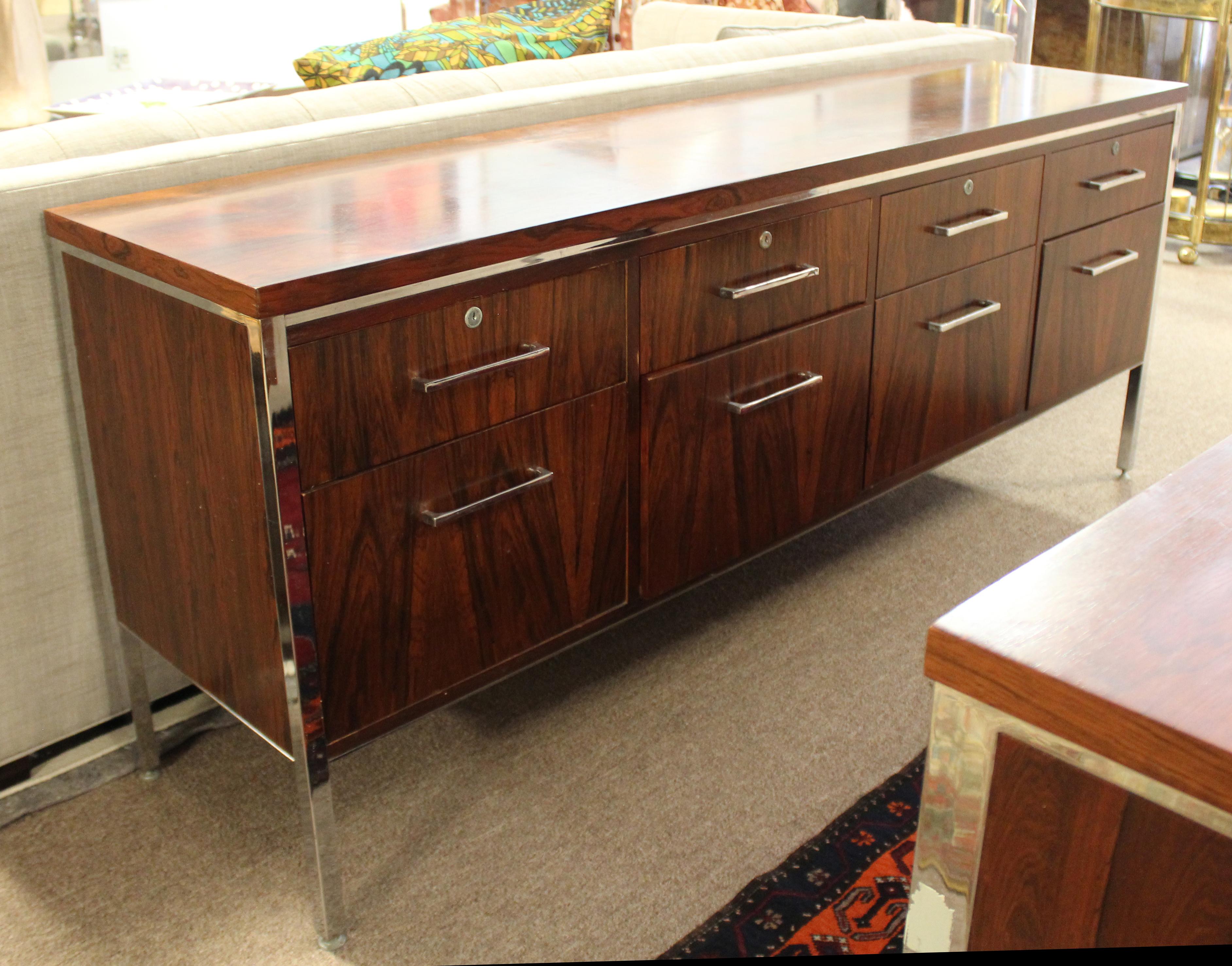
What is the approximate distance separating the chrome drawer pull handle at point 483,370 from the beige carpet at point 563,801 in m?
0.61

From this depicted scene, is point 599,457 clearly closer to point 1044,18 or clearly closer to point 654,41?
point 654,41

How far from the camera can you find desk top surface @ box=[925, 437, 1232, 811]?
1.91 ft

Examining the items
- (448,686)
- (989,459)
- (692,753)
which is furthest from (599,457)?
(989,459)

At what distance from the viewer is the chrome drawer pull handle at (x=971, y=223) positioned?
1925mm

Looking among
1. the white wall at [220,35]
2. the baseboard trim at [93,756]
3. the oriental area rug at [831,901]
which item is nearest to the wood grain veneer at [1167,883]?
the oriental area rug at [831,901]

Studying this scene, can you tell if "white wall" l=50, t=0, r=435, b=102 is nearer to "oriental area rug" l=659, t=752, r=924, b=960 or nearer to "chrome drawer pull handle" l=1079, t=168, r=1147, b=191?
"chrome drawer pull handle" l=1079, t=168, r=1147, b=191

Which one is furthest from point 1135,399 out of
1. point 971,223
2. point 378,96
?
point 378,96

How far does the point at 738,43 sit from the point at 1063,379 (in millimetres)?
882

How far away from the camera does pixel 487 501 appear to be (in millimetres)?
1427

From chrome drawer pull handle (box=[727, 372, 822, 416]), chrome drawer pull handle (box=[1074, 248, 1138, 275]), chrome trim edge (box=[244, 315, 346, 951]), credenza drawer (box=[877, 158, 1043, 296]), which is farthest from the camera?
chrome drawer pull handle (box=[1074, 248, 1138, 275])

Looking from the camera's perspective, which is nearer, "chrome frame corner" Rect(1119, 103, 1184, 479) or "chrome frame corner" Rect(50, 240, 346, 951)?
"chrome frame corner" Rect(50, 240, 346, 951)

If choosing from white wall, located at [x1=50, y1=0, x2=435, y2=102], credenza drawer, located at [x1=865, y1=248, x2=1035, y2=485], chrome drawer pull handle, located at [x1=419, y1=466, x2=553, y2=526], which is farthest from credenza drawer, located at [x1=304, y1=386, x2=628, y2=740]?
white wall, located at [x1=50, y1=0, x2=435, y2=102]

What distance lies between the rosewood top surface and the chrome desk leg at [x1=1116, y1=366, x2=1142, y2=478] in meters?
0.55

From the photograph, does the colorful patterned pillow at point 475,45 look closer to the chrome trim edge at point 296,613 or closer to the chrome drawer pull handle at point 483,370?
the chrome drawer pull handle at point 483,370
